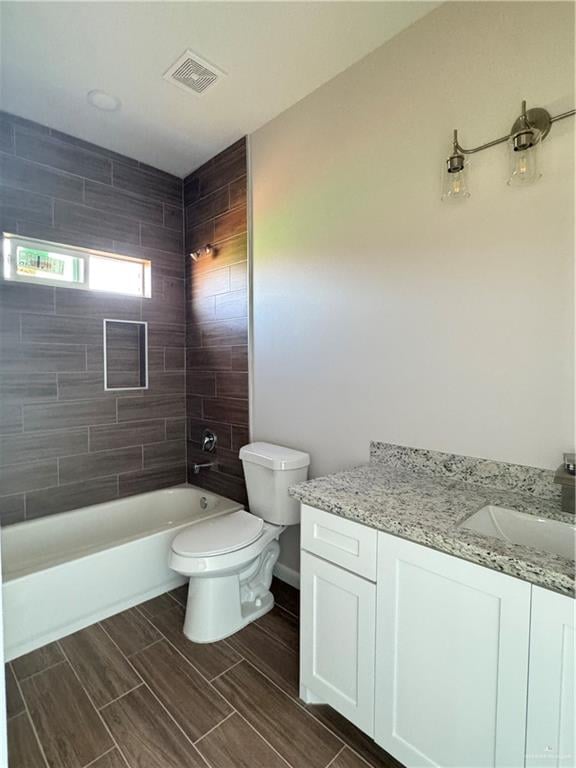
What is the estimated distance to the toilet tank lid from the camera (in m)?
1.98

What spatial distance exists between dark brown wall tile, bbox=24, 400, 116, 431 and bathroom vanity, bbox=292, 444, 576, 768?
1768mm

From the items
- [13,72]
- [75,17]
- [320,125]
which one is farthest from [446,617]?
[13,72]

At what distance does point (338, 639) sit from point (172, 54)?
2622 mm

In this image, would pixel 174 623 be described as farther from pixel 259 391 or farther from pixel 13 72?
pixel 13 72

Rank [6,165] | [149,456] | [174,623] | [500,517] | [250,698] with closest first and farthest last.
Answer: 1. [500,517]
2. [250,698]
3. [174,623]
4. [6,165]
5. [149,456]

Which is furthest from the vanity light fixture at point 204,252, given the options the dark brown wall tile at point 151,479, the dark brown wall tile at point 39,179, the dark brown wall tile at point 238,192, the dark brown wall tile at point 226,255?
the dark brown wall tile at point 151,479

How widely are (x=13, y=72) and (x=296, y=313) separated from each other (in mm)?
1864

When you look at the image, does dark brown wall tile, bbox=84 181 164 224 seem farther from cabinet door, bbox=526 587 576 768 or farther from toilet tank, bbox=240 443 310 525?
cabinet door, bbox=526 587 576 768

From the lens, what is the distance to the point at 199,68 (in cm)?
183

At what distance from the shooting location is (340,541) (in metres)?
1.30

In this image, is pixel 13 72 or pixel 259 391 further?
pixel 259 391

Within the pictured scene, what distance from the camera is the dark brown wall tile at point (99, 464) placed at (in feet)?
7.96

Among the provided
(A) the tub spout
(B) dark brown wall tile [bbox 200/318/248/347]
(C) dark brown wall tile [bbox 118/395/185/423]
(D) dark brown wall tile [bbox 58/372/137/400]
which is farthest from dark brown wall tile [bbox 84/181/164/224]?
(A) the tub spout

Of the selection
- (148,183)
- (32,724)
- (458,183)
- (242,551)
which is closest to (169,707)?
(32,724)
